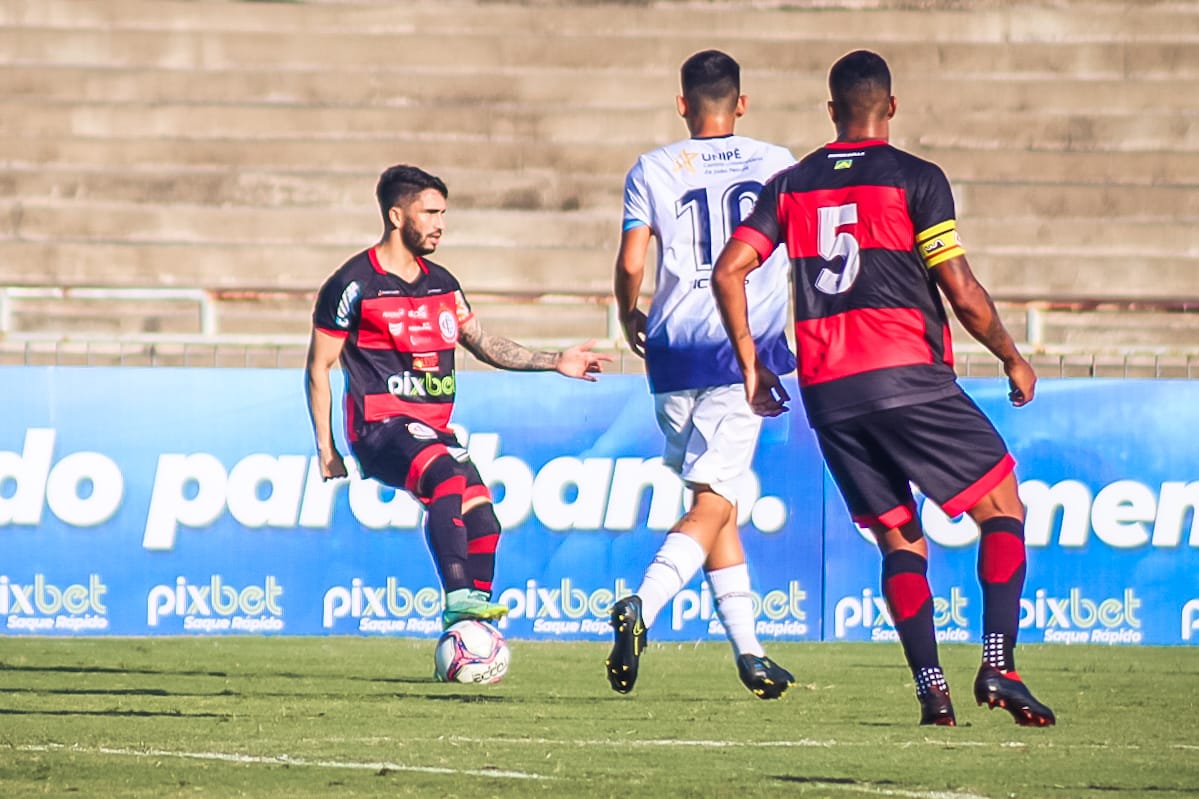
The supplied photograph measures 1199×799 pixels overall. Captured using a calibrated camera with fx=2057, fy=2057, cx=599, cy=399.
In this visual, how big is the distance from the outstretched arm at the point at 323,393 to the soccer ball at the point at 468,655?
750 mm

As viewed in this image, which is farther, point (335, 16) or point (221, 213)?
point (335, 16)

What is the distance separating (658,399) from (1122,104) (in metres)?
11.7

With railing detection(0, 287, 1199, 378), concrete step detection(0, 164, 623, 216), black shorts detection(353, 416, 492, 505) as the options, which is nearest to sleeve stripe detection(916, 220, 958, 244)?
black shorts detection(353, 416, 492, 505)

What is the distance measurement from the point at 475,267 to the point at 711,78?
9.29 meters

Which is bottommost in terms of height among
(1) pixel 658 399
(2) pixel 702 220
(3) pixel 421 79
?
(1) pixel 658 399

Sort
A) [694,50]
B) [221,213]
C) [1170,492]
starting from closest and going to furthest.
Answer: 1. [1170,492]
2. [221,213]
3. [694,50]

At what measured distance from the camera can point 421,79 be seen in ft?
57.0

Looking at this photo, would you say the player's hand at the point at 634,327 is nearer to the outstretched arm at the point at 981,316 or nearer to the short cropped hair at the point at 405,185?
the short cropped hair at the point at 405,185

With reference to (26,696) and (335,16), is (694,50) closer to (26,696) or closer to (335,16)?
(335,16)

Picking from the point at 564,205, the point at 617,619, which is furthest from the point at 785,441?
the point at 564,205

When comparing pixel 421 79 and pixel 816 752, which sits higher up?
pixel 421 79

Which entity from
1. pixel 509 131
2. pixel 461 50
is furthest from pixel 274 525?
pixel 461 50

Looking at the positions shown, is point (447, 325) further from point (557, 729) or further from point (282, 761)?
point (282, 761)

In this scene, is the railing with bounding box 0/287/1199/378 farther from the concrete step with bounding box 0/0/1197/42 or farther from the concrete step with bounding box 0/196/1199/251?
the concrete step with bounding box 0/0/1197/42
